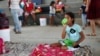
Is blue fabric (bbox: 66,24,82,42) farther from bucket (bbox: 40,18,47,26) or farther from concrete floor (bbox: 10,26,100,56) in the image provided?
bucket (bbox: 40,18,47,26)

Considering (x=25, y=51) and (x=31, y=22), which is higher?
(x=25, y=51)

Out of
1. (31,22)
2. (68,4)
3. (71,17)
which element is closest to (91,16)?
(71,17)

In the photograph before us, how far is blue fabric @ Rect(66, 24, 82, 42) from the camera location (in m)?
4.96

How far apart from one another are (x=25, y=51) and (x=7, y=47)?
43 cm

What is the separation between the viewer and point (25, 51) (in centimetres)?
434

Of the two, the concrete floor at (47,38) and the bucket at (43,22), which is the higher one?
the concrete floor at (47,38)

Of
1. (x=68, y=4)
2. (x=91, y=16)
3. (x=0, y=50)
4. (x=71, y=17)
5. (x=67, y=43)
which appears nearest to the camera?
(x=91, y=16)

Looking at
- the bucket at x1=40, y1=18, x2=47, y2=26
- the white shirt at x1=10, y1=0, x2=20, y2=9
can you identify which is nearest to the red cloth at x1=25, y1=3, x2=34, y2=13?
the bucket at x1=40, y1=18, x2=47, y2=26

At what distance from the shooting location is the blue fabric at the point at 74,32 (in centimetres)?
496

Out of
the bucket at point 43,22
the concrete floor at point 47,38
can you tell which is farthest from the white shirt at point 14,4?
the bucket at point 43,22

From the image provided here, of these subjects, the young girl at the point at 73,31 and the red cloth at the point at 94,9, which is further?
the young girl at the point at 73,31

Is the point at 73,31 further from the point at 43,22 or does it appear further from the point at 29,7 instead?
the point at 29,7

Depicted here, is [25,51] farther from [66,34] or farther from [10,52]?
[66,34]

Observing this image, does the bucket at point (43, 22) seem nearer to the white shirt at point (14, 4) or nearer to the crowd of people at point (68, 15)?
the crowd of people at point (68, 15)
